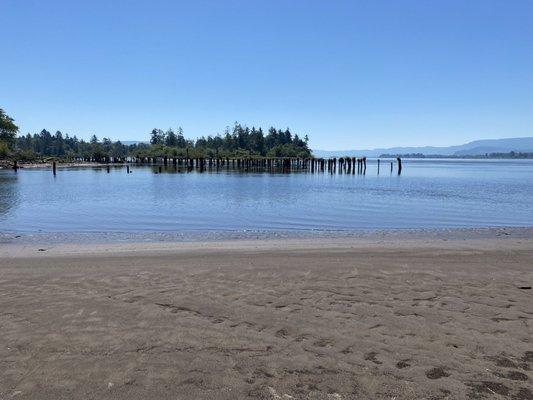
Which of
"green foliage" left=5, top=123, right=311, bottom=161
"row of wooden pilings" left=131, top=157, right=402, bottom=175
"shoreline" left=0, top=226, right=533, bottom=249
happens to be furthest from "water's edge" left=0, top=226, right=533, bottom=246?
"green foliage" left=5, top=123, right=311, bottom=161

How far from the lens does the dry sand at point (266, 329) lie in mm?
4352

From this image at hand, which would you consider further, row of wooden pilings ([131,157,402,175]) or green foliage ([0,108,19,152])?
green foliage ([0,108,19,152])

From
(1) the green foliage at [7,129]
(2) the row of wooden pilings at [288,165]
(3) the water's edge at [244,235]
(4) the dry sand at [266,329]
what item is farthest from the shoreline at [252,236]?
(1) the green foliage at [7,129]

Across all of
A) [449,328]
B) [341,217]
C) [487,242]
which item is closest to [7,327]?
[449,328]

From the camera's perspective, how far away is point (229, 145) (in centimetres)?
16412

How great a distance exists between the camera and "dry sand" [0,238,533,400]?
435 cm

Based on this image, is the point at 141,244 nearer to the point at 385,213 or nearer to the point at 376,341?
the point at 376,341

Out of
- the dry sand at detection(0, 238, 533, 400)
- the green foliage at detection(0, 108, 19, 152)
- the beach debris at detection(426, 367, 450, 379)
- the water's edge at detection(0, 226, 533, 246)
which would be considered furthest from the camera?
the green foliage at detection(0, 108, 19, 152)

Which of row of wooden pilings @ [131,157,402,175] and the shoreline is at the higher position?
row of wooden pilings @ [131,157,402,175]

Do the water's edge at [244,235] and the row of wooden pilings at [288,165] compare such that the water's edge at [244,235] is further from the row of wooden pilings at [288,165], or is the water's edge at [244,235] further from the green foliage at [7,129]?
the green foliage at [7,129]

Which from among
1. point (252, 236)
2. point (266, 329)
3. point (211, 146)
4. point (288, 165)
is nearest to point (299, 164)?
point (288, 165)

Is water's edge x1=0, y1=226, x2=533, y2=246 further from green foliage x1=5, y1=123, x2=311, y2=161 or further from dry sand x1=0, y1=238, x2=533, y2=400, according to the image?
green foliage x1=5, y1=123, x2=311, y2=161

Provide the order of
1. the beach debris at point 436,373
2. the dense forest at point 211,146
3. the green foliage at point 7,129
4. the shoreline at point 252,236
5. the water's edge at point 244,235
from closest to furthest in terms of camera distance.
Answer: the beach debris at point 436,373 → the shoreline at point 252,236 → the water's edge at point 244,235 → the green foliage at point 7,129 → the dense forest at point 211,146

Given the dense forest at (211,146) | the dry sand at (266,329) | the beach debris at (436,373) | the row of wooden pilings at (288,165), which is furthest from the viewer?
the dense forest at (211,146)
